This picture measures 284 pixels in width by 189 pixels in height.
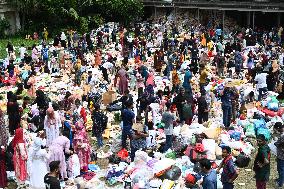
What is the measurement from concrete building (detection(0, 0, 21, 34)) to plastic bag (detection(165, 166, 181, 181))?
24336 millimetres

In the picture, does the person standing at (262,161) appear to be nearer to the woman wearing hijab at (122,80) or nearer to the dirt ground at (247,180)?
the dirt ground at (247,180)

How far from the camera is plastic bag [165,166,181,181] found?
403 inches

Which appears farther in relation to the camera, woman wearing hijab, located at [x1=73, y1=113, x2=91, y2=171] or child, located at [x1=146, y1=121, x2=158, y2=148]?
child, located at [x1=146, y1=121, x2=158, y2=148]

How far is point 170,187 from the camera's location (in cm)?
980

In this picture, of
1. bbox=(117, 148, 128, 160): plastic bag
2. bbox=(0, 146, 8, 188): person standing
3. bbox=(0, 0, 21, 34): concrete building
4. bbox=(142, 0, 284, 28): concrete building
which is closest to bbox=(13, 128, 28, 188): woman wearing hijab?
bbox=(0, 146, 8, 188): person standing

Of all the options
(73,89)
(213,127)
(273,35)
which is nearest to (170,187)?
(213,127)

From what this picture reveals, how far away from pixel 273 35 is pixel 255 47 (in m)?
2.44

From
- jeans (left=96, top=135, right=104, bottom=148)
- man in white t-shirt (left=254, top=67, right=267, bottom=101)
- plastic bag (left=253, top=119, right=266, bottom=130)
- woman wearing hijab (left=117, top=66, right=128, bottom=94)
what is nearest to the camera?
jeans (left=96, top=135, right=104, bottom=148)

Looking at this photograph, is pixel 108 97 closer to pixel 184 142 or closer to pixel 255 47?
pixel 184 142

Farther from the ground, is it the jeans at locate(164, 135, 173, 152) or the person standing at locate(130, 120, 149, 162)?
the person standing at locate(130, 120, 149, 162)

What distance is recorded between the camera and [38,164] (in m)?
9.73

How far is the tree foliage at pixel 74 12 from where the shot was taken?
31281 mm

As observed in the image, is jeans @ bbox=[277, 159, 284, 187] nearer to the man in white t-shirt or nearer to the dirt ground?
the dirt ground

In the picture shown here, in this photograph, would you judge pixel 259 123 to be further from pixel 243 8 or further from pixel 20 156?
pixel 243 8
